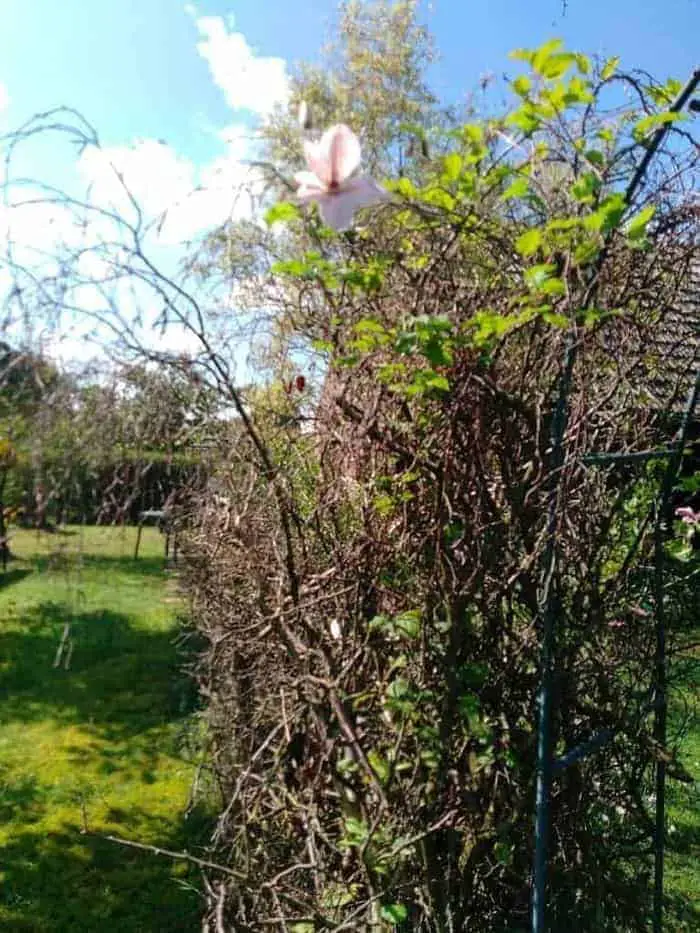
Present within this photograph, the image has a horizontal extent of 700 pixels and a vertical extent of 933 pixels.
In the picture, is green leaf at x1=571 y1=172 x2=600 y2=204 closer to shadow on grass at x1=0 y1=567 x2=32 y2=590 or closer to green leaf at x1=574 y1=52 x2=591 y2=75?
green leaf at x1=574 y1=52 x2=591 y2=75

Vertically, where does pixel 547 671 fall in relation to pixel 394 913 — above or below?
above

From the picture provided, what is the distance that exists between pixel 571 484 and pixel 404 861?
1093 mm

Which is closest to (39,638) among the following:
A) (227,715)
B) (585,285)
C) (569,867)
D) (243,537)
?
(227,715)

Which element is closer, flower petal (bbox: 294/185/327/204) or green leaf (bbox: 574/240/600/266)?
flower petal (bbox: 294/185/327/204)

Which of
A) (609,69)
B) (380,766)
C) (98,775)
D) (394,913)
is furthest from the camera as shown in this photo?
(98,775)

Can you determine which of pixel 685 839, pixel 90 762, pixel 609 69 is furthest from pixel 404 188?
pixel 90 762

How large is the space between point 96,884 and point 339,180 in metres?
4.14

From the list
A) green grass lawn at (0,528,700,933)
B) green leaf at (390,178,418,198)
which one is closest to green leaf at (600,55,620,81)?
green leaf at (390,178,418,198)

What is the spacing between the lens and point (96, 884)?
4.36m

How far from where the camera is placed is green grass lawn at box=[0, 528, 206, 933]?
12.9 feet

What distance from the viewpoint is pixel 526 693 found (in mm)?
2289

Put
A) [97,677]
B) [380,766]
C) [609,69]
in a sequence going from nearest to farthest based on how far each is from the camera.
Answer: [609,69] → [380,766] → [97,677]

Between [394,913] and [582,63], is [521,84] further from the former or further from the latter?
[394,913]

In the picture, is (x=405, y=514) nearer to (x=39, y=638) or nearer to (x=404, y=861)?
(x=404, y=861)
